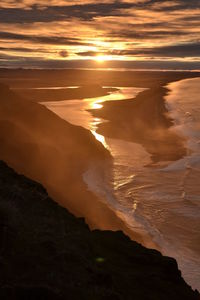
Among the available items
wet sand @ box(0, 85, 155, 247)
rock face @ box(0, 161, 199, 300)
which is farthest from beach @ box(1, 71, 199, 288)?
rock face @ box(0, 161, 199, 300)

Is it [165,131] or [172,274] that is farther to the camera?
[165,131]

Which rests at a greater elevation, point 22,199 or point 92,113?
point 22,199

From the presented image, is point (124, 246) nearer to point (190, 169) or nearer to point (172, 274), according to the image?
point (172, 274)

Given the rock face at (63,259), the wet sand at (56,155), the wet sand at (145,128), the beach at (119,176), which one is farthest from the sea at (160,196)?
the rock face at (63,259)

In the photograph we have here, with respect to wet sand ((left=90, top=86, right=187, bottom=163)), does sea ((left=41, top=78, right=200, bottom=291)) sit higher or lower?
higher

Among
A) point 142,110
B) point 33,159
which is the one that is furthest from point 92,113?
point 33,159

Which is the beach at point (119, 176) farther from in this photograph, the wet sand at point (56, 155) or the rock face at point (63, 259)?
the rock face at point (63, 259)

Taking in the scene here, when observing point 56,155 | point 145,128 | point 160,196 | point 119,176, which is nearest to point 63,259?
point 160,196

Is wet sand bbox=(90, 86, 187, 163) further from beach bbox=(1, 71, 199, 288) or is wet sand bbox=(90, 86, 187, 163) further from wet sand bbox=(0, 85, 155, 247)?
wet sand bbox=(0, 85, 155, 247)
